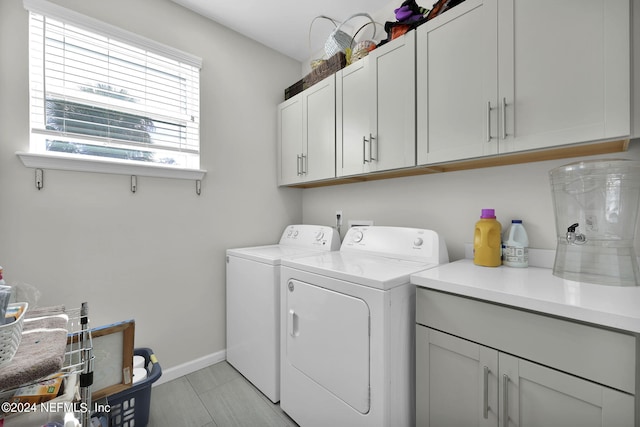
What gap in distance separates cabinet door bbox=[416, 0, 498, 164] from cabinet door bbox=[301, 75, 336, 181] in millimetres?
695

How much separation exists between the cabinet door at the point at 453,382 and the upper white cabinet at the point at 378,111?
95cm

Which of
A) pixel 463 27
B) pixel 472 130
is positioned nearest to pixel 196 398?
pixel 472 130

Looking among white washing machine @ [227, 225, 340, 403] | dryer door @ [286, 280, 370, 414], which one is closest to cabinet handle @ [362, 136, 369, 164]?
white washing machine @ [227, 225, 340, 403]

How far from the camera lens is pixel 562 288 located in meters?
0.98

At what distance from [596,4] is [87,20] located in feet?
8.38

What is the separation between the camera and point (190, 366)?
206 cm

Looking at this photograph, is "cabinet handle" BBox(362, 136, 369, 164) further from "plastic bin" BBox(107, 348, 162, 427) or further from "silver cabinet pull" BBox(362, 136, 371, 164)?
"plastic bin" BBox(107, 348, 162, 427)

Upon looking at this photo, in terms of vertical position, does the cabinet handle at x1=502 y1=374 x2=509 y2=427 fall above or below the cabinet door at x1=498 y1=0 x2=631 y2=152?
below

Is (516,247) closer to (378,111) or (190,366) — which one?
(378,111)

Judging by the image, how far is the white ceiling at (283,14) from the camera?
1991mm

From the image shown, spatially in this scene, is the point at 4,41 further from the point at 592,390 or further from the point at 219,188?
the point at 592,390

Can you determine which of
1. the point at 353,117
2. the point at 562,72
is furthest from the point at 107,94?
the point at 562,72

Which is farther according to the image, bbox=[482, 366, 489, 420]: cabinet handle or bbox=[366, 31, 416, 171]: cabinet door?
bbox=[366, 31, 416, 171]: cabinet door

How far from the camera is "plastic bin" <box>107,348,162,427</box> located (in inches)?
55.2
